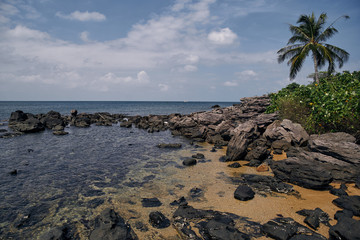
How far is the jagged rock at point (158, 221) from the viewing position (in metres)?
6.25

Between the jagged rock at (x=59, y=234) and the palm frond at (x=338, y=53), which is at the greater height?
the palm frond at (x=338, y=53)

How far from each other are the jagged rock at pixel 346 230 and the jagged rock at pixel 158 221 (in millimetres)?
4601

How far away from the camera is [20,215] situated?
22.8 feet

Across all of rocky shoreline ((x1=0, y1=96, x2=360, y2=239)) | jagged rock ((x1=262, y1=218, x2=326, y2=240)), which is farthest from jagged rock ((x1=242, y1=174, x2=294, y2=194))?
jagged rock ((x1=262, y1=218, x2=326, y2=240))

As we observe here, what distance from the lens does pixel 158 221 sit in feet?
20.7

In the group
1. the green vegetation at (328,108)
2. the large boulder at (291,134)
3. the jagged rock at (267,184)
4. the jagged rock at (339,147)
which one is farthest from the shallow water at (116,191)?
the green vegetation at (328,108)

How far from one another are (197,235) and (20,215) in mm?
6204

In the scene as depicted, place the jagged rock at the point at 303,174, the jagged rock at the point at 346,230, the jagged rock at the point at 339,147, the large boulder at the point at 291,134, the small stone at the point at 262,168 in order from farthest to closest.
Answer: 1. the large boulder at the point at 291,134
2. the small stone at the point at 262,168
3. the jagged rock at the point at 339,147
4. the jagged rock at the point at 303,174
5. the jagged rock at the point at 346,230

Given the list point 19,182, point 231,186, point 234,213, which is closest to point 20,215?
point 19,182

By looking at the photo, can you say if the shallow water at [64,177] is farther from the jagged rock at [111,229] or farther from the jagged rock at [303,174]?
the jagged rock at [303,174]

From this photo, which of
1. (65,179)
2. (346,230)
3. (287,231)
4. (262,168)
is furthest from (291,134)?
(65,179)

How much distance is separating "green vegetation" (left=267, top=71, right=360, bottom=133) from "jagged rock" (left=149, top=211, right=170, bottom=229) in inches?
456

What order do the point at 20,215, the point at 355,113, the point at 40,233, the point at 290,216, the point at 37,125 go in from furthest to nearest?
1. the point at 37,125
2. the point at 355,113
3. the point at 20,215
4. the point at 290,216
5. the point at 40,233

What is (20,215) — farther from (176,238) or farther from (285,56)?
(285,56)
